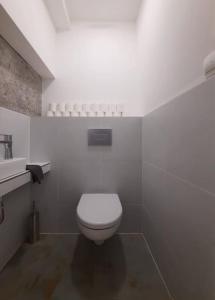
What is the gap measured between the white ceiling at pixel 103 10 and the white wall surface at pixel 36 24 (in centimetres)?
33

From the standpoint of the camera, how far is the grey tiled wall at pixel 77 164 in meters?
2.03

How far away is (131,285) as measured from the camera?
1.32m

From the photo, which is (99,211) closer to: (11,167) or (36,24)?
(11,167)

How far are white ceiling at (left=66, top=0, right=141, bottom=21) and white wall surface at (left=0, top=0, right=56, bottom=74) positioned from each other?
1.09ft

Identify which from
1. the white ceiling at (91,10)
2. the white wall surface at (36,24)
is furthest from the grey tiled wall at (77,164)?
the white ceiling at (91,10)

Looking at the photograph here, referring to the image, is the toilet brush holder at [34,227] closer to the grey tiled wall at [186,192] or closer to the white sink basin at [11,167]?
the white sink basin at [11,167]

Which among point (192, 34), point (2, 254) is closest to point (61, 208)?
point (2, 254)

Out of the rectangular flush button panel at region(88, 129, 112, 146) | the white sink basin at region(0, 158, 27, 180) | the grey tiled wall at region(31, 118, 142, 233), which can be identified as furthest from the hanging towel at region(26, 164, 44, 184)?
the rectangular flush button panel at region(88, 129, 112, 146)

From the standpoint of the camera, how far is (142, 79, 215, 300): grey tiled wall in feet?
2.60

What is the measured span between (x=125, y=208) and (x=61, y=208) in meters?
0.70

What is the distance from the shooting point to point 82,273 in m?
1.44

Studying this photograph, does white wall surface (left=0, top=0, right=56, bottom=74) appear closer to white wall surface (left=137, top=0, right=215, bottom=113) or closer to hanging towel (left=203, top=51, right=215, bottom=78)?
white wall surface (left=137, top=0, right=215, bottom=113)

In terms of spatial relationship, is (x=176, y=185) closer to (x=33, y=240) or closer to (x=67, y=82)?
(x=33, y=240)

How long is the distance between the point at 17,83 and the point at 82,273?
1708 millimetres
